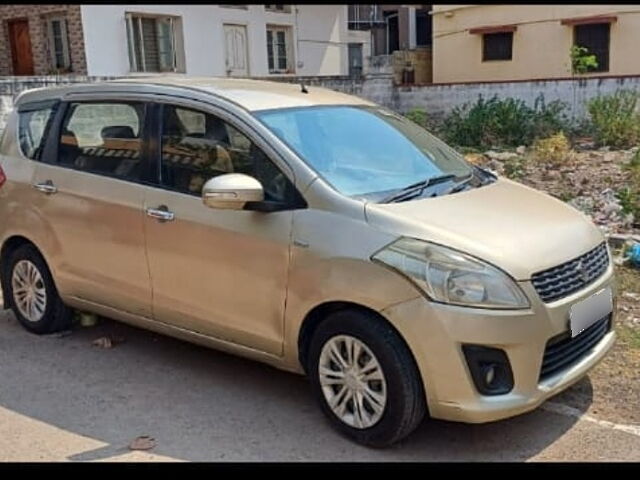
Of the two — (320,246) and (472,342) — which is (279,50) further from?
(472,342)

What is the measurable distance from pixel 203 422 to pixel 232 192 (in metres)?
1.20

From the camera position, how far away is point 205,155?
12.5 feet

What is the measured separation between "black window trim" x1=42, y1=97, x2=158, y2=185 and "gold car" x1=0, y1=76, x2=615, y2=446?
1 cm

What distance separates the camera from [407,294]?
2.98 meters

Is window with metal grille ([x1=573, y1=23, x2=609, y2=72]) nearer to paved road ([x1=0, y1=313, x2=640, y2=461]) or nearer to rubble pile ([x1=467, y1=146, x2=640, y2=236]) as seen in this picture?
rubble pile ([x1=467, y1=146, x2=640, y2=236])

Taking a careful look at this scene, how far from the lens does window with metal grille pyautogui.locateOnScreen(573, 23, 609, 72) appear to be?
1823 centimetres

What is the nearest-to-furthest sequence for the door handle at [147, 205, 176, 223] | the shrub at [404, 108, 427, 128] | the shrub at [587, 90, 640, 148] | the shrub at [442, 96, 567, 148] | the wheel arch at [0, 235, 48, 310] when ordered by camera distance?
the door handle at [147, 205, 176, 223] < the wheel arch at [0, 235, 48, 310] < the shrub at [587, 90, 640, 148] < the shrub at [442, 96, 567, 148] < the shrub at [404, 108, 427, 128]

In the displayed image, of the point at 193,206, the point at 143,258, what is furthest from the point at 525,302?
the point at 143,258

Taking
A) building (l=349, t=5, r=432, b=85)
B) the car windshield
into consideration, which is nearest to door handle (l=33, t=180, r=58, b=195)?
the car windshield

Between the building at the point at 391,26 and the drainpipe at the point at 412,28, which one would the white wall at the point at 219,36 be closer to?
the building at the point at 391,26

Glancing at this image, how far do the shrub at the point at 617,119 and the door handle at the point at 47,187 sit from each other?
9421 mm

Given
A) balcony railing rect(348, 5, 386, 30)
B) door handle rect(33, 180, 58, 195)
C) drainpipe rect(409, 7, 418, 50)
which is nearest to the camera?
door handle rect(33, 180, 58, 195)

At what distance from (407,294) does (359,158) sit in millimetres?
1004
